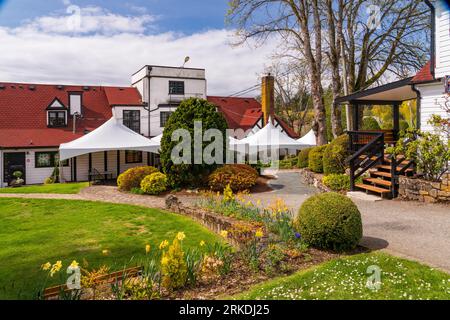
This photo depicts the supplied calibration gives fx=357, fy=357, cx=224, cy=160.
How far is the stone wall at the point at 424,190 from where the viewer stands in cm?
983

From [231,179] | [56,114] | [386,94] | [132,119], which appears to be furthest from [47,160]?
[386,94]

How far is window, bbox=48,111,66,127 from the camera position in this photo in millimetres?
26984

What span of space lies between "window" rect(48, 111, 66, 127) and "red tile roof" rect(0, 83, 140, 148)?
15.8 inches

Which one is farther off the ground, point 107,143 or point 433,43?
point 433,43

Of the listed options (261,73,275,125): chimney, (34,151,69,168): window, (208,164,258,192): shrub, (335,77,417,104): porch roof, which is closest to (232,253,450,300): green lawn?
(335,77,417,104): porch roof

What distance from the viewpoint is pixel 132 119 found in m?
30.8

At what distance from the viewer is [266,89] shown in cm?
3338

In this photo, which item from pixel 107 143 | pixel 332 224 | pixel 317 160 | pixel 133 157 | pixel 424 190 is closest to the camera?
pixel 332 224

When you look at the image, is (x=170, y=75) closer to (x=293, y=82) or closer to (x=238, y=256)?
(x=293, y=82)

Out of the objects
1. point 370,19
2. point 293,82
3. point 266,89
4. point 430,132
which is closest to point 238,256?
point 430,132

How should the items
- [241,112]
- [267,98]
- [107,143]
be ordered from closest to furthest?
[107,143] → [267,98] → [241,112]

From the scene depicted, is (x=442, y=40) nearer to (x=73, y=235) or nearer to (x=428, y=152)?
(x=428, y=152)

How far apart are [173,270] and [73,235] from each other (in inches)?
184

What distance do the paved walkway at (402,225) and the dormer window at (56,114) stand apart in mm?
15829
